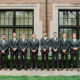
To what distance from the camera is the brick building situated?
1414 cm

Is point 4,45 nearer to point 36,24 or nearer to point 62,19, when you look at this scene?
point 36,24

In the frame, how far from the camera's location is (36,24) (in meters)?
14.2

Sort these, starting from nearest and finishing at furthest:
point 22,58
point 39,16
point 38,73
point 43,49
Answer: point 38,73 → point 43,49 → point 22,58 → point 39,16

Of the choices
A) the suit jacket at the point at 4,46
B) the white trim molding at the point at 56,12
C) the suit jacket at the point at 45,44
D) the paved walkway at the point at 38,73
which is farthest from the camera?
the white trim molding at the point at 56,12

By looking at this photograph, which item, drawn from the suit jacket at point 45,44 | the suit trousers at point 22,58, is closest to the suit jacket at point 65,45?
the suit jacket at point 45,44

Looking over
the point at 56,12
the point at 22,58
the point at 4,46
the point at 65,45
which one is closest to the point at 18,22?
the point at 56,12

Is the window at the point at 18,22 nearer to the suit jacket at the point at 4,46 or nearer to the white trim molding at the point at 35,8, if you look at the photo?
the white trim molding at the point at 35,8

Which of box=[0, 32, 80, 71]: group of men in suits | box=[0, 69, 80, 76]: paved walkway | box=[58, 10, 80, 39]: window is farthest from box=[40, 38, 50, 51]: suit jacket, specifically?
box=[58, 10, 80, 39]: window

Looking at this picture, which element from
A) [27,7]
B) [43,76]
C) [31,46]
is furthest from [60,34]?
[43,76]

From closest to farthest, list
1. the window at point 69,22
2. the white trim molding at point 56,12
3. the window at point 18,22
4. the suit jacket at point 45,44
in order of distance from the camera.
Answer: the suit jacket at point 45,44, the white trim molding at point 56,12, the window at point 69,22, the window at point 18,22

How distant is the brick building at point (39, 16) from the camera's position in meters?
14.1

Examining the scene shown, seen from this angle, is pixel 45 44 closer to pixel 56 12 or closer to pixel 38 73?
pixel 38 73

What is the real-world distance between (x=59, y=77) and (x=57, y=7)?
5.28 metres

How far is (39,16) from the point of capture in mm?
14219
